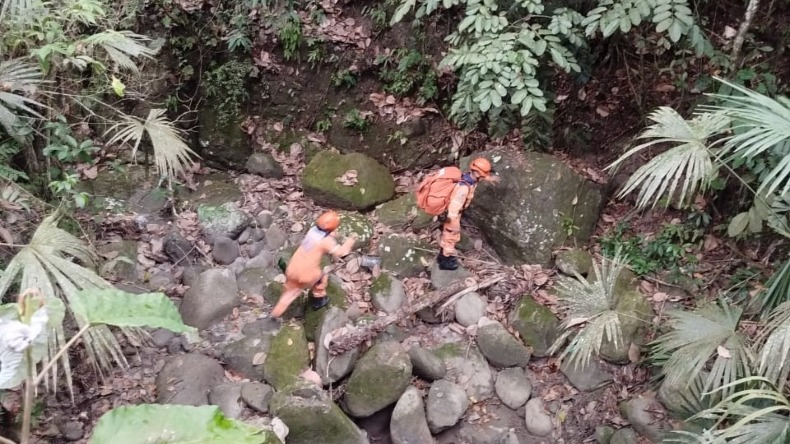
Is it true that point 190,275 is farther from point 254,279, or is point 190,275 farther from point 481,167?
point 481,167

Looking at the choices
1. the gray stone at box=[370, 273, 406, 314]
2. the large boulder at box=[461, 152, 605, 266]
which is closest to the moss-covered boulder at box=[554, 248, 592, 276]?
the large boulder at box=[461, 152, 605, 266]

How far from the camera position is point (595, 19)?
4.05 metres

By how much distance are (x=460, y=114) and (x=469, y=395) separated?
100 inches

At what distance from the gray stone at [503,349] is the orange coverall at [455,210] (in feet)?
2.67

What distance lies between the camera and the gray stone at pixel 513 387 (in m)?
4.39

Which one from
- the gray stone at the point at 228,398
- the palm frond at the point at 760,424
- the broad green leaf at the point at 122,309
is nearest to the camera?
the broad green leaf at the point at 122,309

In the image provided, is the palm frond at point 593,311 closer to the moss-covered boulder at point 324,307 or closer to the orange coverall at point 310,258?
the orange coverall at point 310,258

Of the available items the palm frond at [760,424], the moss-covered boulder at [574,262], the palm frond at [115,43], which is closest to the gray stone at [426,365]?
the moss-covered boulder at [574,262]

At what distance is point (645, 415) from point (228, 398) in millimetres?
2995

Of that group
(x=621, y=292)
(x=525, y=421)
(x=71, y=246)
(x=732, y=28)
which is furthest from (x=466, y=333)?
(x=732, y=28)

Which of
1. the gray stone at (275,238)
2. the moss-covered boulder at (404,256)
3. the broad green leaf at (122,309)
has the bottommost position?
the gray stone at (275,238)

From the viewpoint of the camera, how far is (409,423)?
4.11 metres

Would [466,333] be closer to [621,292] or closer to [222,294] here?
[621,292]

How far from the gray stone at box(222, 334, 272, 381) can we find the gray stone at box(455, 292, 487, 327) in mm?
1572
